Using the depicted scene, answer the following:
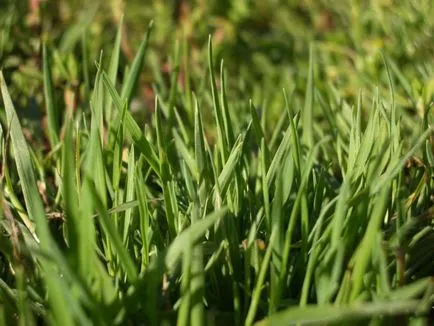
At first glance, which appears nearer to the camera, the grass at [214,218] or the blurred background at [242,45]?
the grass at [214,218]

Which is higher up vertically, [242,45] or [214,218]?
[242,45]

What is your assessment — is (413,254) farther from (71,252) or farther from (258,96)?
(258,96)

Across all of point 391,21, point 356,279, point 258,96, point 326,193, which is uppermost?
point 391,21

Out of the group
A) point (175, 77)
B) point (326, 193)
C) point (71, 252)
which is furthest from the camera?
point (175, 77)

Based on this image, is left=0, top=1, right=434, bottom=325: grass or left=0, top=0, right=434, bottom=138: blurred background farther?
left=0, top=0, right=434, bottom=138: blurred background

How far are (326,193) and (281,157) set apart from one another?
0.12m

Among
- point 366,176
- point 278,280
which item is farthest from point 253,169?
point 278,280

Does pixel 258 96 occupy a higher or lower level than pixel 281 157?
higher

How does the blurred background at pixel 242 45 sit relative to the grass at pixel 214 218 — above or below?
above

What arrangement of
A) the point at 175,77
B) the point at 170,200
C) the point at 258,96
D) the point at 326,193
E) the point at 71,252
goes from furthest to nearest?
the point at 258,96
the point at 175,77
the point at 326,193
the point at 170,200
the point at 71,252

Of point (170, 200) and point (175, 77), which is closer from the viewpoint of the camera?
point (170, 200)

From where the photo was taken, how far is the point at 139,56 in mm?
1276

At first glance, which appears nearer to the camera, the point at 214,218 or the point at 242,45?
the point at 214,218

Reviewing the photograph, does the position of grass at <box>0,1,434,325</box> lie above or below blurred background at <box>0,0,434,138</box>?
below
